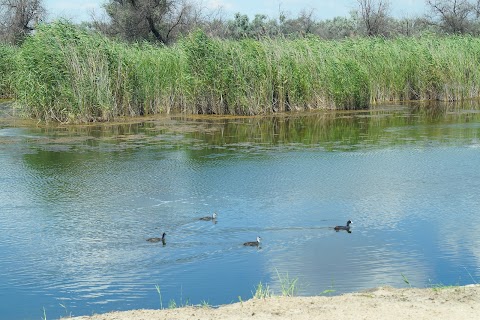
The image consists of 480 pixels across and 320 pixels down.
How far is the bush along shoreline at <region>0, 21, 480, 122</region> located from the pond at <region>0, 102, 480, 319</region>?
2506mm

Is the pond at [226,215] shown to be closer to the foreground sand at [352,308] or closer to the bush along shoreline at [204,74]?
the foreground sand at [352,308]

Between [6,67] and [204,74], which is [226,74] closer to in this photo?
[204,74]

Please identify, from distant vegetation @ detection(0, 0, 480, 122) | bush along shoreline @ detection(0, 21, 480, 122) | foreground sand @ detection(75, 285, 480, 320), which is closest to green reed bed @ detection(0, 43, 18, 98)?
distant vegetation @ detection(0, 0, 480, 122)

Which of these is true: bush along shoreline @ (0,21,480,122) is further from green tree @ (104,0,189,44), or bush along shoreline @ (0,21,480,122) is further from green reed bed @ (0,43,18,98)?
green tree @ (104,0,189,44)

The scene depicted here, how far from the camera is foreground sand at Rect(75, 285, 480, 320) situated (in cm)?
470

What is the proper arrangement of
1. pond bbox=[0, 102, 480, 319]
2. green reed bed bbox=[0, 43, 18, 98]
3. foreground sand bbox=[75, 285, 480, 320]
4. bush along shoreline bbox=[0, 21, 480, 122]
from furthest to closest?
green reed bed bbox=[0, 43, 18, 98]
bush along shoreline bbox=[0, 21, 480, 122]
pond bbox=[0, 102, 480, 319]
foreground sand bbox=[75, 285, 480, 320]

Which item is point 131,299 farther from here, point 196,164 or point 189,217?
point 196,164

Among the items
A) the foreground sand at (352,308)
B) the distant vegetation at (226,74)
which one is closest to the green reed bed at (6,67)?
the distant vegetation at (226,74)

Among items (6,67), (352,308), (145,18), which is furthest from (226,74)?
(145,18)

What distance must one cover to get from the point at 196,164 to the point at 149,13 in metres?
26.5

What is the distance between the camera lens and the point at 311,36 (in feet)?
72.3

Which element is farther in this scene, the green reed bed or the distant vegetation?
the green reed bed

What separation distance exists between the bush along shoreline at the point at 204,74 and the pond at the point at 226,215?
2506mm

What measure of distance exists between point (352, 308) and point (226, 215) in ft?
12.1
